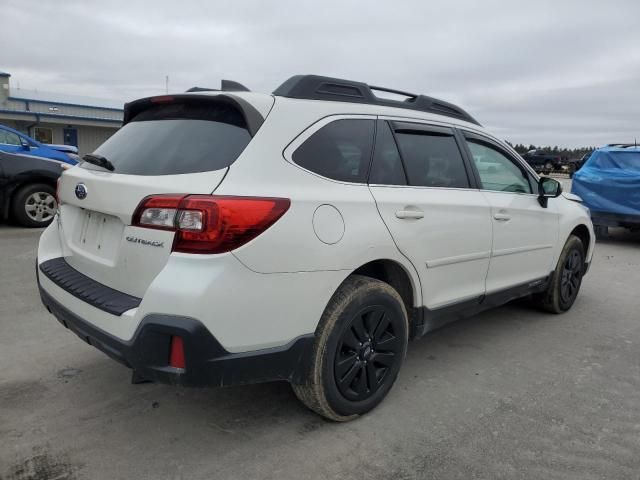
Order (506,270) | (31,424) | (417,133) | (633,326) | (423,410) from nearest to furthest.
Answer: (31,424) < (423,410) < (417,133) < (506,270) < (633,326)

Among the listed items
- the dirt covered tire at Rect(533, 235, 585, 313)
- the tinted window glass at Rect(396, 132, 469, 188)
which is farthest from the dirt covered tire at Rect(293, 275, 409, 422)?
the dirt covered tire at Rect(533, 235, 585, 313)

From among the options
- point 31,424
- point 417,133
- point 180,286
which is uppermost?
point 417,133

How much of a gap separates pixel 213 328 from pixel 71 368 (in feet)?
5.84

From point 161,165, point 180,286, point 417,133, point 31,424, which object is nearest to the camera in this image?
point 180,286

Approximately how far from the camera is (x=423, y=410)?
300cm

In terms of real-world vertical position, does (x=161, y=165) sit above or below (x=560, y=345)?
above

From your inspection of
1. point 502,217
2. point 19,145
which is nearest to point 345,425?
point 502,217

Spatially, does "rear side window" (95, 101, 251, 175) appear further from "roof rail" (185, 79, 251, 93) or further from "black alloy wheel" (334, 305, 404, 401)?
"black alloy wheel" (334, 305, 404, 401)

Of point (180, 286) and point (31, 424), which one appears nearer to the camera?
point (180, 286)

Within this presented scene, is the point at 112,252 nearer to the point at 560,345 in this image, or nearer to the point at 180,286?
the point at 180,286

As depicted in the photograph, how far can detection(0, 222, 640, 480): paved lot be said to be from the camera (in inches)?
96.4

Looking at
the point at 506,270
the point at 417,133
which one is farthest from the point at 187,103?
the point at 506,270

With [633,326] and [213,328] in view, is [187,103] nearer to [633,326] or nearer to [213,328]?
[213,328]

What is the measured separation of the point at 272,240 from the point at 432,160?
1532 millimetres
